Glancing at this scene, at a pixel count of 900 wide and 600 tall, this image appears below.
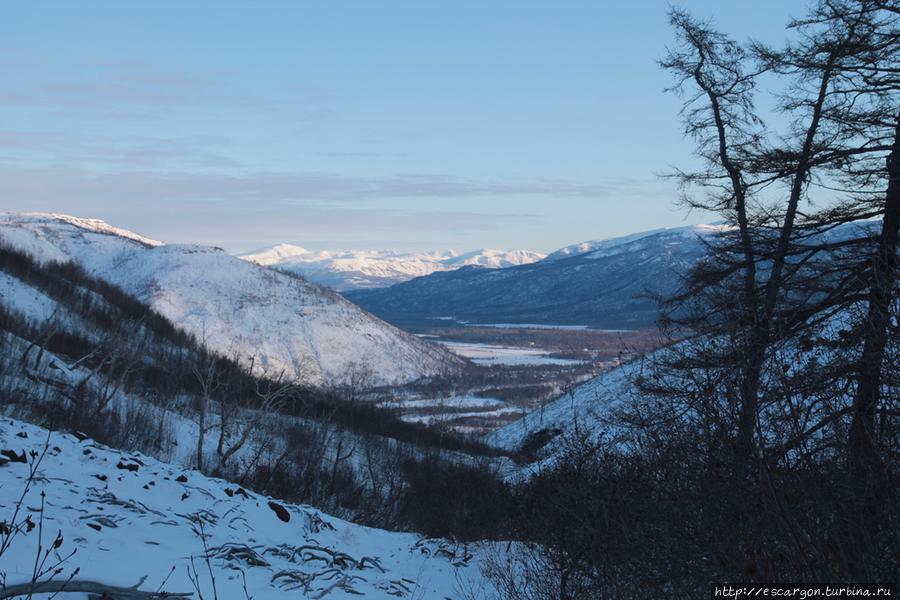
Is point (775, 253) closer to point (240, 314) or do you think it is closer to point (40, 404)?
point (40, 404)

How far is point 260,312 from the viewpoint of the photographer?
424 feet

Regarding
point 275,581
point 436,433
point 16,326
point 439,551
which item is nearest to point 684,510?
point 275,581

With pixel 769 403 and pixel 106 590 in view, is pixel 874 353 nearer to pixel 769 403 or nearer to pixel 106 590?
pixel 769 403

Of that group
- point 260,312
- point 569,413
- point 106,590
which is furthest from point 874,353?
point 260,312

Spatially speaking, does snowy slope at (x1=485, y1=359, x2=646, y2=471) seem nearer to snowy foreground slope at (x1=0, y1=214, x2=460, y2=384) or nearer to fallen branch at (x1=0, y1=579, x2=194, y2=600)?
fallen branch at (x1=0, y1=579, x2=194, y2=600)

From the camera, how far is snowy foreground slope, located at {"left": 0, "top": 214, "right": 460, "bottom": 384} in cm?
11775

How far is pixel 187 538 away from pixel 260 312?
123 metres

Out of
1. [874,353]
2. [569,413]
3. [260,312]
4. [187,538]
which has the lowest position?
[569,413]

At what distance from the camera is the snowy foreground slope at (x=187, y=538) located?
797cm

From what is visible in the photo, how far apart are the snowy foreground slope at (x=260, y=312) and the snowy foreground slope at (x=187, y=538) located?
3807 inches

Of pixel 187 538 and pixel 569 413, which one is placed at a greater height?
pixel 187 538

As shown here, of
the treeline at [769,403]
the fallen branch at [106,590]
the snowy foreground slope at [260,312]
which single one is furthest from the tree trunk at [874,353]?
the snowy foreground slope at [260,312]

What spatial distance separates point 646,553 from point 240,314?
124411 mm

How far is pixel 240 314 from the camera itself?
126 meters
